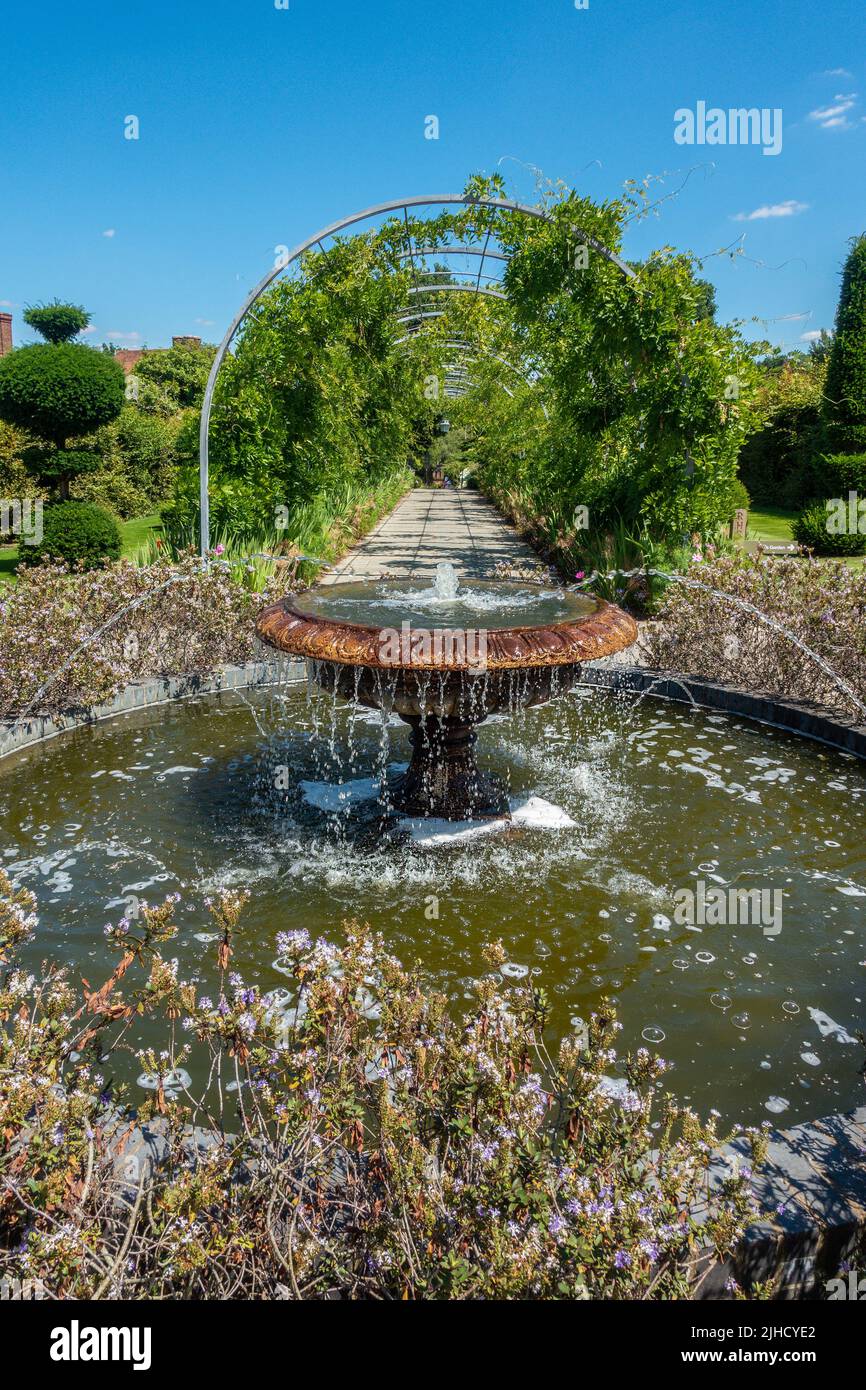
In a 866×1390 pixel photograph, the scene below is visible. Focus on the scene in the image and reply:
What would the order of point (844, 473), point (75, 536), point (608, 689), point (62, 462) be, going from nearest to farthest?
point (608, 689) → point (75, 536) → point (62, 462) → point (844, 473)

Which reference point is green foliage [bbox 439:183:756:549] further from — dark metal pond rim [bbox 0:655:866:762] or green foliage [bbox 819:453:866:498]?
green foliage [bbox 819:453:866:498]

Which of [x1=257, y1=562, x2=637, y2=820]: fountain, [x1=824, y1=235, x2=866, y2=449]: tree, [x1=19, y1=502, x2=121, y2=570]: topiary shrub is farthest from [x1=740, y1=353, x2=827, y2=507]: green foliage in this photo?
[x1=257, y1=562, x2=637, y2=820]: fountain

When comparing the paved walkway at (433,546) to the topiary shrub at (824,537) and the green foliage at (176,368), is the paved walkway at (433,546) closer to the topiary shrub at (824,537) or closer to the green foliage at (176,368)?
the topiary shrub at (824,537)

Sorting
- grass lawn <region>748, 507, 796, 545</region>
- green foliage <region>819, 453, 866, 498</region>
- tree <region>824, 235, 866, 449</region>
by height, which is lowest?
grass lawn <region>748, 507, 796, 545</region>

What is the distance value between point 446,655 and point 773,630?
12.2 feet

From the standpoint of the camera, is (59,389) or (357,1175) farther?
(59,389)

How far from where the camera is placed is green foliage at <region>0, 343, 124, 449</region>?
1195 centimetres

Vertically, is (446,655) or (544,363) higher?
(544,363)

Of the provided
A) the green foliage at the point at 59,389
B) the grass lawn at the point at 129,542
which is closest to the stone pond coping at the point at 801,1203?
the grass lawn at the point at 129,542

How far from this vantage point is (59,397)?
39.5 feet

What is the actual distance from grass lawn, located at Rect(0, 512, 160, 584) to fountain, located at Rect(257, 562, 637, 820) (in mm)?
5424

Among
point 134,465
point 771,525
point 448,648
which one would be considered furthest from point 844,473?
point 134,465

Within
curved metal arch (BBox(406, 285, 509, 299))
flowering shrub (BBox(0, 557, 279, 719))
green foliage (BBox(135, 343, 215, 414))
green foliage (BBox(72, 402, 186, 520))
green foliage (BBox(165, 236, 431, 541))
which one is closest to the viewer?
flowering shrub (BBox(0, 557, 279, 719))

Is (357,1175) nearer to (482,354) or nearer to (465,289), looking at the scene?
(465,289)
